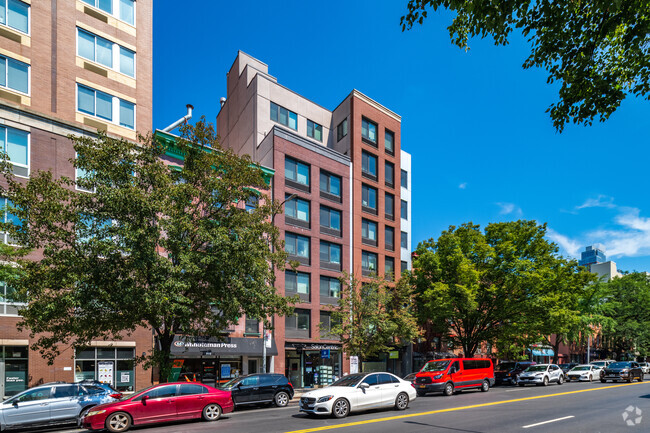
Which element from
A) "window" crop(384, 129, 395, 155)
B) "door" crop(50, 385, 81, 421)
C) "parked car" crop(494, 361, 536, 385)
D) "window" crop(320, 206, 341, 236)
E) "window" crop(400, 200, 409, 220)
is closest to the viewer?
"door" crop(50, 385, 81, 421)

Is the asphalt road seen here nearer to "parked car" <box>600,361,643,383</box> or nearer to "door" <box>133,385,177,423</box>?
"door" <box>133,385,177,423</box>

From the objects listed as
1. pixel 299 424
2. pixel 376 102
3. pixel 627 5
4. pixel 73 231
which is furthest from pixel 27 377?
pixel 376 102

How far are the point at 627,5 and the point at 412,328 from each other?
94.0ft

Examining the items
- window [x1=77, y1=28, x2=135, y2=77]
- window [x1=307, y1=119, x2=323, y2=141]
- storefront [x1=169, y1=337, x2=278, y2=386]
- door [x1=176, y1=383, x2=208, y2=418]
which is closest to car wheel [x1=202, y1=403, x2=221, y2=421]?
door [x1=176, y1=383, x2=208, y2=418]

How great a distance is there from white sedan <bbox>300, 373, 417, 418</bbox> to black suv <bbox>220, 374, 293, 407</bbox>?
16.1 ft

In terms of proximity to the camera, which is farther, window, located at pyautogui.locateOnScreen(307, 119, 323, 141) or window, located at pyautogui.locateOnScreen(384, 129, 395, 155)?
window, located at pyautogui.locateOnScreen(384, 129, 395, 155)

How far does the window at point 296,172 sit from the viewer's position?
3703cm

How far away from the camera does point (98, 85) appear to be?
27812 mm

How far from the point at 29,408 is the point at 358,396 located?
11.0 metres

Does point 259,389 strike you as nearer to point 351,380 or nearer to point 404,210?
point 351,380

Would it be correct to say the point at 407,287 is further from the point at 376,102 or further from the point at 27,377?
the point at 27,377

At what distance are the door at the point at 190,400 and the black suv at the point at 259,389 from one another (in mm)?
4035

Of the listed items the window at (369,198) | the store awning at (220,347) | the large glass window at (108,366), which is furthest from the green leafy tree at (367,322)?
the large glass window at (108,366)

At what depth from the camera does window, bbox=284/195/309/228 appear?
36.2m
